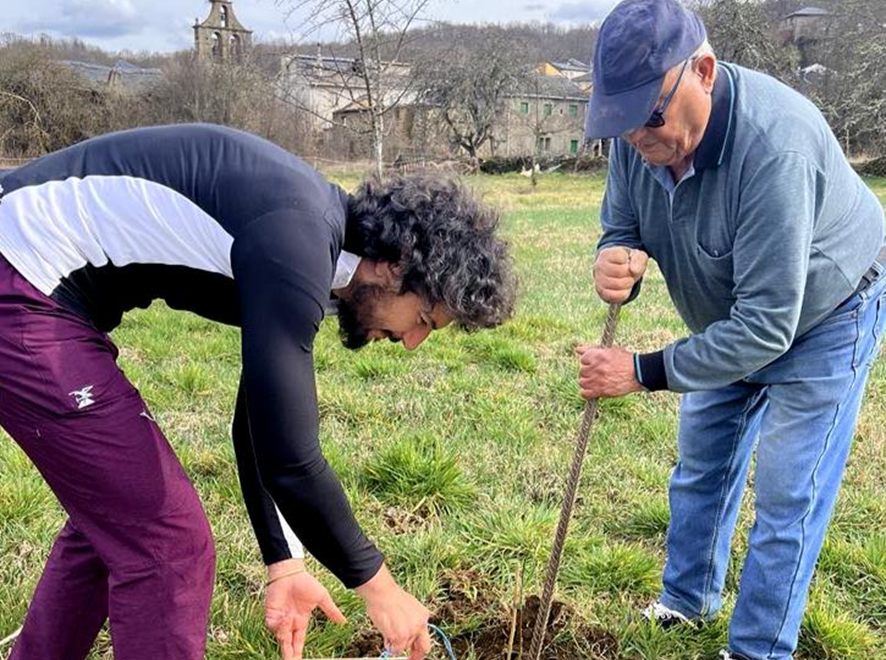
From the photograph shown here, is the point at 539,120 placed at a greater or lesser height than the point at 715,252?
lesser

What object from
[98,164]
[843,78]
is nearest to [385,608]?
[98,164]

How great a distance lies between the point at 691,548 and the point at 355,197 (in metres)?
1.73

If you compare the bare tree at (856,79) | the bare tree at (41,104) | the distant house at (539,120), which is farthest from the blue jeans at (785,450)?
the distant house at (539,120)

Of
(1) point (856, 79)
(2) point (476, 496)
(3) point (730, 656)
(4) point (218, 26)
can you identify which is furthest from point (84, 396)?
(4) point (218, 26)

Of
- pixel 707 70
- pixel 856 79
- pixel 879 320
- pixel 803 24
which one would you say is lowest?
pixel 879 320

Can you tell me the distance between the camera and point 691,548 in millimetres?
2848

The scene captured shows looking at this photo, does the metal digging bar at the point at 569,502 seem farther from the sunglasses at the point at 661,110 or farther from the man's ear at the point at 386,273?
the man's ear at the point at 386,273

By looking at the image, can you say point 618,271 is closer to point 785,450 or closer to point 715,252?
point 715,252

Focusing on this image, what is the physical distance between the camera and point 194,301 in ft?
6.20

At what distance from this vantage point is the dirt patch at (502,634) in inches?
108

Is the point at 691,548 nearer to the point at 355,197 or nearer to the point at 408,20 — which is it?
the point at 355,197

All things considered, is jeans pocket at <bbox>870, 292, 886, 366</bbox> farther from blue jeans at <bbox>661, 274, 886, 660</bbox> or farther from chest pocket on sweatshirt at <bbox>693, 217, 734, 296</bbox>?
chest pocket on sweatshirt at <bbox>693, 217, 734, 296</bbox>

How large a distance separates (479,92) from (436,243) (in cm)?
4041

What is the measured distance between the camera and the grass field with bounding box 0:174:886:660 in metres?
2.81
